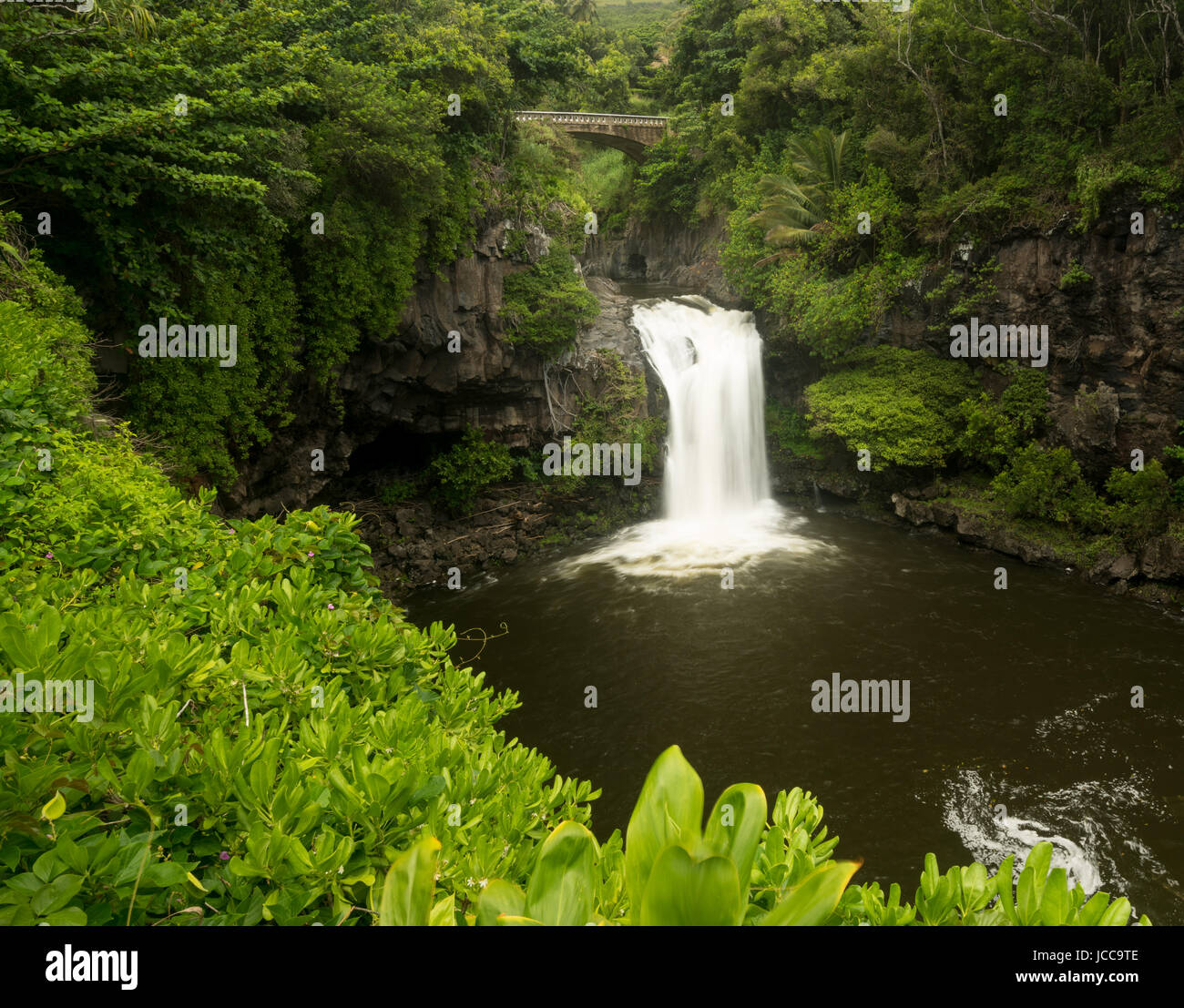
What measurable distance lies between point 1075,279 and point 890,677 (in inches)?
342

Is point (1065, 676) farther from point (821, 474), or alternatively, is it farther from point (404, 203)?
point (404, 203)

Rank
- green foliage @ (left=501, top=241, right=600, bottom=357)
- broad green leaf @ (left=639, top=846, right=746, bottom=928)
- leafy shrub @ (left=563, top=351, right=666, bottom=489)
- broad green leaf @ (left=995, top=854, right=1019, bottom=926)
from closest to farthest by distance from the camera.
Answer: broad green leaf @ (left=639, top=846, right=746, bottom=928) → broad green leaf @ (left=995, top=854, right=1019, bottom=926) → green foliage @ (left=501, top=241, right=600, bottom=357) → leafy shrub @ (left=563, top=351, right=666, bottom=489)

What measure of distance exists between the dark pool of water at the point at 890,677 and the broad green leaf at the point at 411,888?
6045 millimetres

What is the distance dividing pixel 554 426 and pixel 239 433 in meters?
6.99

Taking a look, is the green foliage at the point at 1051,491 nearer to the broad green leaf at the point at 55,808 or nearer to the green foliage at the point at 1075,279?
the green foliage at the point at 1075,279

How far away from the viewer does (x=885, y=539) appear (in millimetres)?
14070

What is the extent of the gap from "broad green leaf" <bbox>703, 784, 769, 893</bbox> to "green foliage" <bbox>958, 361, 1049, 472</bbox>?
14.4 metres

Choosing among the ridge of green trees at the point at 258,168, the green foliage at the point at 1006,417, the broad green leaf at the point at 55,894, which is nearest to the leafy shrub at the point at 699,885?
the broad green leaf at the point at 55,894

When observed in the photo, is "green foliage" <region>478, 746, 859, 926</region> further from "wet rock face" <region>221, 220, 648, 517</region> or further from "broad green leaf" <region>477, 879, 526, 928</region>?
"wet rock face" <region>221, 220, 648, 517</region>

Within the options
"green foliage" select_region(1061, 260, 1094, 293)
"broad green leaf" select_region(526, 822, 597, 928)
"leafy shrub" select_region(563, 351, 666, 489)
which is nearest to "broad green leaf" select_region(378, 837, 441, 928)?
"broad green leaf" select_region(526, 822, 597, 928)

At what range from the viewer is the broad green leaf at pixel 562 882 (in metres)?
1.09

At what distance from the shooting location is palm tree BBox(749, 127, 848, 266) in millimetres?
16625

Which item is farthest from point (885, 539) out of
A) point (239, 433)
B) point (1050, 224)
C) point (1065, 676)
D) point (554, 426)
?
point (239, 433)

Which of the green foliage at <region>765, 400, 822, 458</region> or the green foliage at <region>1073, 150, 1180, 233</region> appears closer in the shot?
the green foliage at <region>1073, 150, 1180, 233</region>
